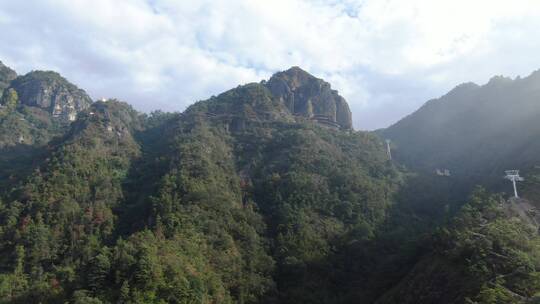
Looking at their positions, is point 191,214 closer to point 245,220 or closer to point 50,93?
point 245,220

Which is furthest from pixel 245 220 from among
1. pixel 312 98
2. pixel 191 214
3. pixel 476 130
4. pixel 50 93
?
pixel 50 93

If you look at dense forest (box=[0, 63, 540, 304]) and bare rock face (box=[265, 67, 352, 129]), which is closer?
dense forest (box=[0, 63, 540, 304])

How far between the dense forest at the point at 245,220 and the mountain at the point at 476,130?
179 inches

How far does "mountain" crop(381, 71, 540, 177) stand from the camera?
7219cm

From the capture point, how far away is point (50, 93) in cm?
12719

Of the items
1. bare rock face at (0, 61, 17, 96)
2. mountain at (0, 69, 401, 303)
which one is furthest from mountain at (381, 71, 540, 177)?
bare rock face at (0, 61, 17, 96)

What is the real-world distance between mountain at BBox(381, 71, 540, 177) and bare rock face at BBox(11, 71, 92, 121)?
3843 inches

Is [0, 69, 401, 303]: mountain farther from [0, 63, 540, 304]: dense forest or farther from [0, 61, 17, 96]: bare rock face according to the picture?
[0, 61, 17, 96]: bare rock face

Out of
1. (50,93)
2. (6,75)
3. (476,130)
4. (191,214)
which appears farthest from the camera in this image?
(6,75)

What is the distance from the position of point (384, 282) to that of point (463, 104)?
81624mm

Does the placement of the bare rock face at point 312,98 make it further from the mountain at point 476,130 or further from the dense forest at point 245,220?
the mountain at point 476,130

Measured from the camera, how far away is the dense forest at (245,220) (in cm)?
3709

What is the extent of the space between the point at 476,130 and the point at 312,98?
137 ft

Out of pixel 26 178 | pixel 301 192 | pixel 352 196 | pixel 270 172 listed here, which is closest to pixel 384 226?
pixel 352 196
